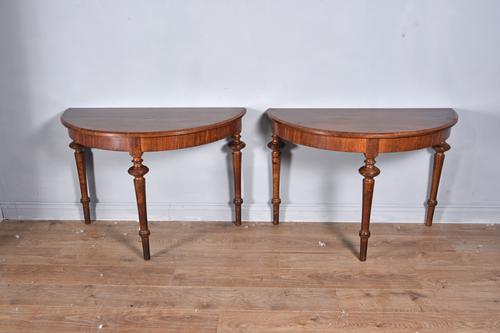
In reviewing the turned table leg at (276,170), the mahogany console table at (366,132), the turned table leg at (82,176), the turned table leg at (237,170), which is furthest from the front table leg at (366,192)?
the turned table leg at (82,176)

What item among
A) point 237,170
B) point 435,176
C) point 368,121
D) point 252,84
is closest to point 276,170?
point 237,170

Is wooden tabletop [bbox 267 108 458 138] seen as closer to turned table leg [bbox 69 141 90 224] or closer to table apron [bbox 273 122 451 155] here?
table apron [bbox 273 122 451 155]

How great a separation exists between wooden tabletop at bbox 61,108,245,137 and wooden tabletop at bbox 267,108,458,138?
31 cm

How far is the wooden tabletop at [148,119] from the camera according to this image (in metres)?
2.12

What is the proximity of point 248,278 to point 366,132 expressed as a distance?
35.6 inches

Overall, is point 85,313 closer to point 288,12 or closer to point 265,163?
point 265,163

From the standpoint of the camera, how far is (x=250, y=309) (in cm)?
200

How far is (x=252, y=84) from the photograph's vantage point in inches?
99.8

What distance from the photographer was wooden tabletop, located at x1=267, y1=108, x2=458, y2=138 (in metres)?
2.08

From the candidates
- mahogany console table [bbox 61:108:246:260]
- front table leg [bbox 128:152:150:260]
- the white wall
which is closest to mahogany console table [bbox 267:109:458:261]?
the white wall

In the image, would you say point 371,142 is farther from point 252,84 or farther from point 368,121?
point 252,84

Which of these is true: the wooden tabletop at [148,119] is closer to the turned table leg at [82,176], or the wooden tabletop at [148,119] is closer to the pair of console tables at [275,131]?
the pair of console tables at [275,131]

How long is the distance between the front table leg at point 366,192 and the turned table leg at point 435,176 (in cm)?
55

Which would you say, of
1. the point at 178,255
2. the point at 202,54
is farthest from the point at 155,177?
the point at 202,54
